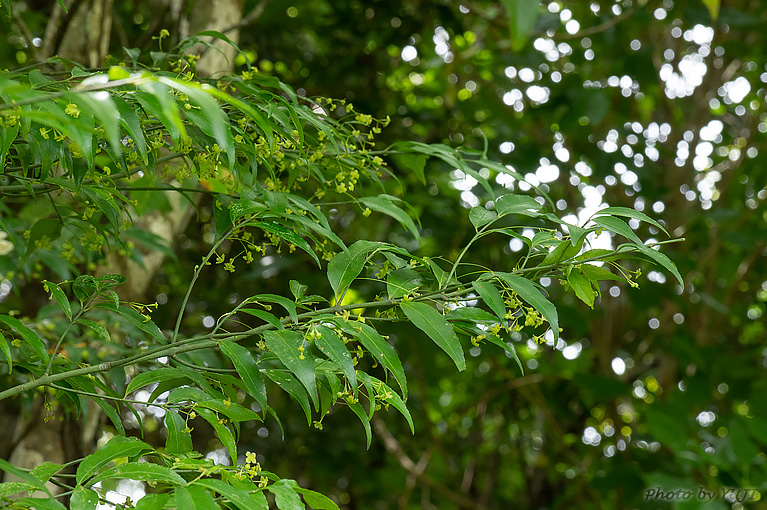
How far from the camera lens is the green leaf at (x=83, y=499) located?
15.7 inches

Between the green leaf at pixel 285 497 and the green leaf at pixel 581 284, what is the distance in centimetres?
27

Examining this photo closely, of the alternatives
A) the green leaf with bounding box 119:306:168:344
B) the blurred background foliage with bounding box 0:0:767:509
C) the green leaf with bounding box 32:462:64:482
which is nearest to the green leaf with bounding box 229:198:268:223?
the green leaf with bounding box 119:306:168:344

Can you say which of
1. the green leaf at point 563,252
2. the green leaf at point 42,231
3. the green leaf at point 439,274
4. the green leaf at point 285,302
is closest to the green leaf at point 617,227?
the green leaf at point 563,252

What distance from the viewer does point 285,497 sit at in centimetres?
43

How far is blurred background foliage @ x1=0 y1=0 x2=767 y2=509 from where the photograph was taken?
62.9 inches

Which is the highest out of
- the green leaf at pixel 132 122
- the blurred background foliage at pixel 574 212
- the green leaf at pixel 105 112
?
the green leaf at pixel 105 112

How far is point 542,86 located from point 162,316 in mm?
1294

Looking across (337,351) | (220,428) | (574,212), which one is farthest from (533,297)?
(574,212)

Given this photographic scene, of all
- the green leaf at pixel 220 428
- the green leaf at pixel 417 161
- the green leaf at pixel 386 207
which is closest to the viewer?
the green leaf at pixel 220 428

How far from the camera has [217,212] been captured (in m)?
0.59

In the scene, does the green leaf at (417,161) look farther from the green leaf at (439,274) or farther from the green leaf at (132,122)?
the green leaf at (132,122)

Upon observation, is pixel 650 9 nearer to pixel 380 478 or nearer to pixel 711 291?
pixel 711 291

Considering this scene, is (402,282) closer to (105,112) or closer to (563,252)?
(563,252)

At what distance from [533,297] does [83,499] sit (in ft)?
1.06
